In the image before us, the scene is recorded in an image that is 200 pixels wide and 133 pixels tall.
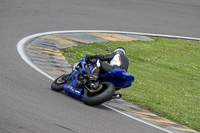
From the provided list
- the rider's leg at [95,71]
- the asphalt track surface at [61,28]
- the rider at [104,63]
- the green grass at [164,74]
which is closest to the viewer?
the asphalt track surface at [61,28]

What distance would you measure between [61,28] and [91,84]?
7034mm

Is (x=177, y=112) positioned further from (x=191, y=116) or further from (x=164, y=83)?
(x=164, y=83)

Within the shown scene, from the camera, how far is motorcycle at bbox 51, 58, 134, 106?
24.6 feet

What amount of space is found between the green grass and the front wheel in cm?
154

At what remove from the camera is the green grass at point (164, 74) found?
9203 millimetres

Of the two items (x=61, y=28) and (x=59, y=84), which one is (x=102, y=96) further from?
(x=61, y=28)

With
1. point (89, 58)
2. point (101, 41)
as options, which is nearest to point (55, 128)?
point (89, 58)

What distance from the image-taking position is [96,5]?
18719 millimetres

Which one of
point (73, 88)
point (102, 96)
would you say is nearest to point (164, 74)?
point (73, 88)

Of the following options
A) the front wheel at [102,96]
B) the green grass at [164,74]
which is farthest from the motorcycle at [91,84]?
the green grass at [164,74]

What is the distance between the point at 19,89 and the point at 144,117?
2.45m

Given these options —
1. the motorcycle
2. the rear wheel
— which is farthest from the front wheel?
the rear wheel

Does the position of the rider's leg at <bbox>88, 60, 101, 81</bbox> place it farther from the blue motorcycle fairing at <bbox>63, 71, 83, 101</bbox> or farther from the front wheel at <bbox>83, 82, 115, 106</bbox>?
the blue motorcycle fairing at <bbox>63, 71, 83, 101</bbox>

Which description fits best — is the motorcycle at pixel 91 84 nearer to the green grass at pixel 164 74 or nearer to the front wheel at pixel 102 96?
the front wheel at pixel 102 96
